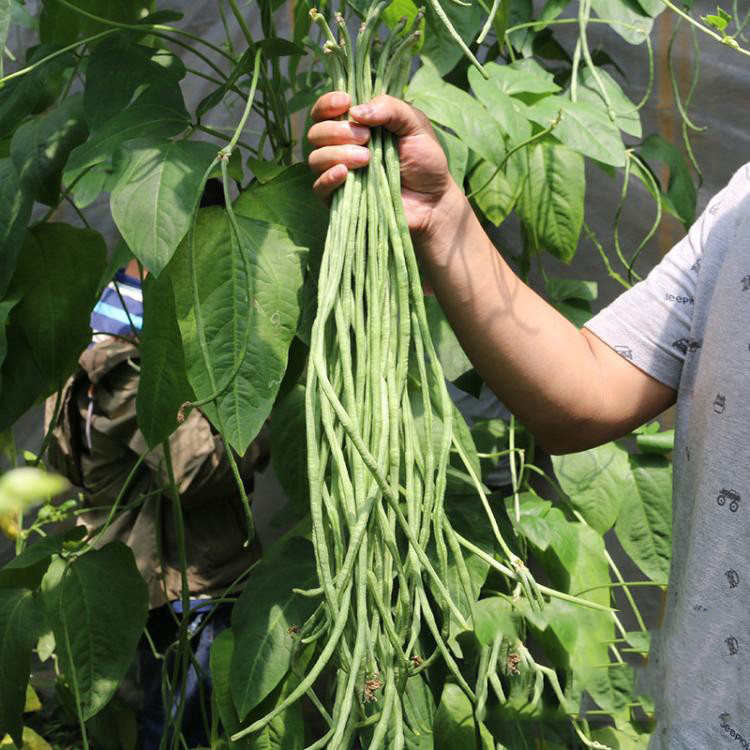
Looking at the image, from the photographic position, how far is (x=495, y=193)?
1055mm

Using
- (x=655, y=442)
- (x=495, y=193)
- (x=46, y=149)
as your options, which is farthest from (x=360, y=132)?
(x=655, y=442)

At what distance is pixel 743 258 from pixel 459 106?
313mm

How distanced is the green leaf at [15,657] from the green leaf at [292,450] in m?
0.27

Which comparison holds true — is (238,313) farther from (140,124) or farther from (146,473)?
(146,473)

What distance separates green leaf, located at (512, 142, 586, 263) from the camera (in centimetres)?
105

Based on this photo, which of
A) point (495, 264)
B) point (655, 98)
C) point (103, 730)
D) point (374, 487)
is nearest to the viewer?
point (374, 487)

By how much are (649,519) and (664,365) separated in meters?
0.51

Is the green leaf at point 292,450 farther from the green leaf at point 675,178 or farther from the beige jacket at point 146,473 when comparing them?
the beige jacket at point 146,473

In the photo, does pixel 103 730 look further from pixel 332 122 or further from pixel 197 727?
pixel 332 122

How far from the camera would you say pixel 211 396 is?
2.00 feet

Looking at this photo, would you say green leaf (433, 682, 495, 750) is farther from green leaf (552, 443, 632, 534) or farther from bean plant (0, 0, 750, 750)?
green leaf (552, 443, 632, 534)

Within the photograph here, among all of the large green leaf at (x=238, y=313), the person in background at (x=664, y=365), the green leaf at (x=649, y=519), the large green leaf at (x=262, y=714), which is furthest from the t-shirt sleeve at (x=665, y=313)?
the green leaf at (x=649, y=519)

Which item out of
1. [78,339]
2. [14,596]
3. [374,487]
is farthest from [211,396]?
[14,596]

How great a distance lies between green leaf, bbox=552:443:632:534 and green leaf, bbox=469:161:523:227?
0.97 ft
